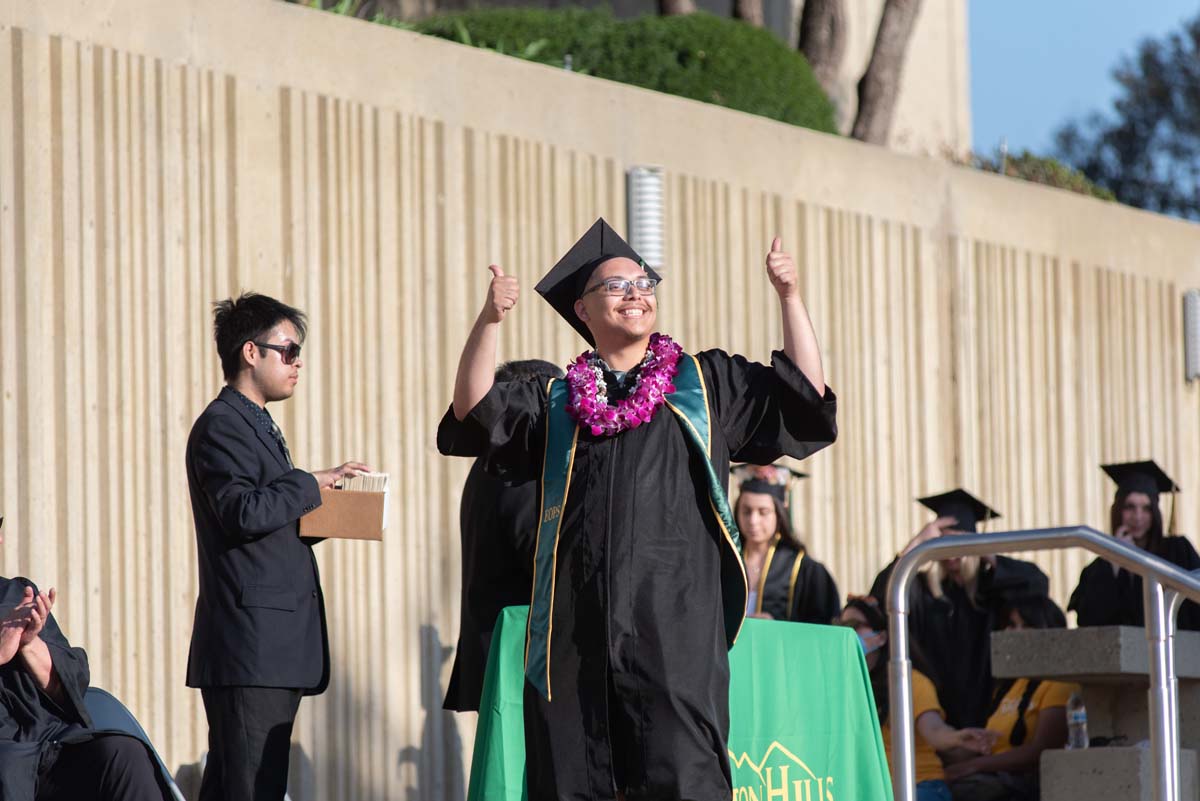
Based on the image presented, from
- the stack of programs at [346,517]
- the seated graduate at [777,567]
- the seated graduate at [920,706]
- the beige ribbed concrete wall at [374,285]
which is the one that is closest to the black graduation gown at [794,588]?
the seated graduate at [777,567]

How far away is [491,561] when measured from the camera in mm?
6141

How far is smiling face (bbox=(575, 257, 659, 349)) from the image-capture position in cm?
442

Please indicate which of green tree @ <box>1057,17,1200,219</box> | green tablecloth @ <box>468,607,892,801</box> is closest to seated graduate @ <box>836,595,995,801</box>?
green tablecloth @ <box>468,607,892,801</box>

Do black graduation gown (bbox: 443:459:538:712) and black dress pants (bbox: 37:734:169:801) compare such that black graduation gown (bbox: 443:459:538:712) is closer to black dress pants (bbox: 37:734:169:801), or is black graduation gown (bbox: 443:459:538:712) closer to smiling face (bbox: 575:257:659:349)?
black dress pants (bbox: 37:734:169:801)

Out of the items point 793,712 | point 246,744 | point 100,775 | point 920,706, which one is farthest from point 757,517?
point 100,775

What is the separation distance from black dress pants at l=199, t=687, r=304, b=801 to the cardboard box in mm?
460

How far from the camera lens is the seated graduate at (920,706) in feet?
24.0

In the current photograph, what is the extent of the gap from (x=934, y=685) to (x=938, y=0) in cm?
806

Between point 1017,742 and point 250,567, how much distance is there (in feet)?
10.6

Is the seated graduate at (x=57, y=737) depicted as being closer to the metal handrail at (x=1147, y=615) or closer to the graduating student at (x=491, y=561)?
the graduating student at (x=491, y=561)

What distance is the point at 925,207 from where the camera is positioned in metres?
10.8

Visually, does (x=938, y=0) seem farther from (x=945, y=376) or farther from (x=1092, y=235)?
(x=945, y=376)

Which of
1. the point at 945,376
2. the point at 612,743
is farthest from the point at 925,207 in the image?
the point at 612,743

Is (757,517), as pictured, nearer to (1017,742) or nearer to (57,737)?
(1017,742)
